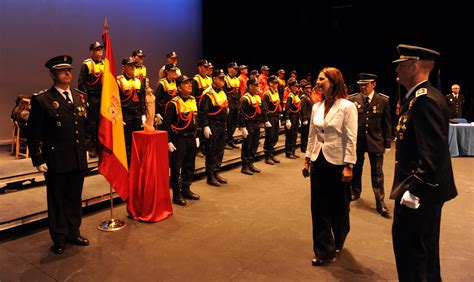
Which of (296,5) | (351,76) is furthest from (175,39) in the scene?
(351,76)

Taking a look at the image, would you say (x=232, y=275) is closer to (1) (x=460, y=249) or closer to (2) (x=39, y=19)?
(1) (x=460, y=249)

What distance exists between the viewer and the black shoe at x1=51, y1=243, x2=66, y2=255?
330cm

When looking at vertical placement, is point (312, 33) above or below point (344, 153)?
above

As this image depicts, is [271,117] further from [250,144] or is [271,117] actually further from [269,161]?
[250,144]

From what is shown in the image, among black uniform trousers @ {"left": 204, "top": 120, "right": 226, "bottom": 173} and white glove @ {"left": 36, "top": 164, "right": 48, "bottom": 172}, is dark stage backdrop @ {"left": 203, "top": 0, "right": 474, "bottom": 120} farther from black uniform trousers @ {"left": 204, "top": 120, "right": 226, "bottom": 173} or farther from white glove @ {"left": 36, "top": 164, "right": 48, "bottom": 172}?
white glove @ {"left": 36, "top": 164, "right": 48, "bottom": 172}

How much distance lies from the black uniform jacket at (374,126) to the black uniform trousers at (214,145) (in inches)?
87.2

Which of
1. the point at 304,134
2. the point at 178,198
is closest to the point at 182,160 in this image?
the point at 178,198

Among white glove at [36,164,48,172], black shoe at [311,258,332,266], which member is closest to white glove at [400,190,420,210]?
black shoe at [311,258,332,266]

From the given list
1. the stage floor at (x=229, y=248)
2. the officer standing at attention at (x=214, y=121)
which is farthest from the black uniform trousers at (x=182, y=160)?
the officer standing at attention at (x=214, y=121)

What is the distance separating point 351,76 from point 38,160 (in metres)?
12.2

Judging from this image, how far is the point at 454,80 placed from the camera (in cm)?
1181

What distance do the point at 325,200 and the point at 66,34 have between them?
734 centimetres

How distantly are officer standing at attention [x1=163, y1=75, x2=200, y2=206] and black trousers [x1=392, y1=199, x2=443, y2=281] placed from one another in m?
3.06

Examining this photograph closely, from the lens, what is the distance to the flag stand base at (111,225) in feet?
12.8
